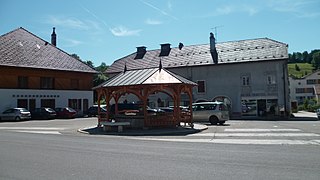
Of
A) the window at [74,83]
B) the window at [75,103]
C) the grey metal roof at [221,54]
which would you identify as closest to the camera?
the grey metal roof at [221,54]

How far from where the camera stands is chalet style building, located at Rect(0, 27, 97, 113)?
40.1 meters

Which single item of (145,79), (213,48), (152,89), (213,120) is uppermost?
(213,48)

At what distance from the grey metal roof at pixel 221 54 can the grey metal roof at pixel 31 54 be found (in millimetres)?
7433

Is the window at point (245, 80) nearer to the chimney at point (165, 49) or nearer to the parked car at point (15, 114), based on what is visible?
the chimney at point (165, 49)

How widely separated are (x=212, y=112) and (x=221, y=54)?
2090 centimetres

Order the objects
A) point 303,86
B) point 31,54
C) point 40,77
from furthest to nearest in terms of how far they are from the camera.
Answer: point 303,86
point 31,54
point 40,77

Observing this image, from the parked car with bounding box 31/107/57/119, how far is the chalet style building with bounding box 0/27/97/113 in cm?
295

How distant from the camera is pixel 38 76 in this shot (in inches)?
1690

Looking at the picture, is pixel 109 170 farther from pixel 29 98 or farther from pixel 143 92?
pixel 29 98

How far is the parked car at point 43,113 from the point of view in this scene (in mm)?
38375

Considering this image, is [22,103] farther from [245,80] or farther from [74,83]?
[245,80]

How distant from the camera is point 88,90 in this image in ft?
162

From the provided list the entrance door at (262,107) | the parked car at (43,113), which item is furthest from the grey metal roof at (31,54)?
the entrance door at (262,107)

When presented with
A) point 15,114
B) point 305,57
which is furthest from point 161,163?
point 305,57
